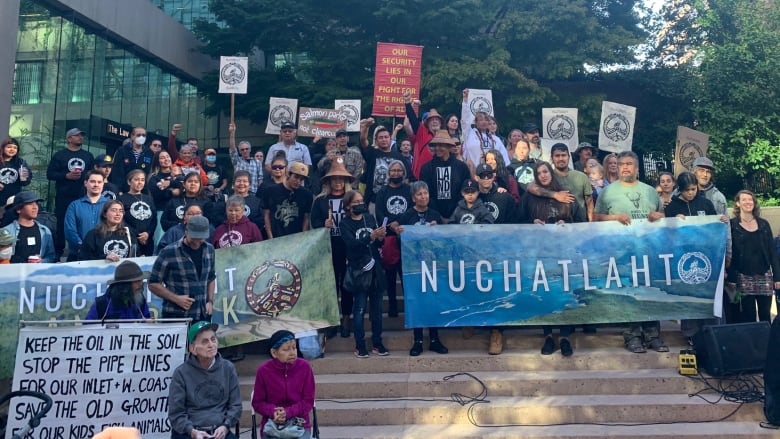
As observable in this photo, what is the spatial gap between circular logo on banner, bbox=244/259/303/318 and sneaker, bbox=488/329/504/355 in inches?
88.5

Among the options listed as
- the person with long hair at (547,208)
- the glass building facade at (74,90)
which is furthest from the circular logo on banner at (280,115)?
the glass building facade at (74,90)

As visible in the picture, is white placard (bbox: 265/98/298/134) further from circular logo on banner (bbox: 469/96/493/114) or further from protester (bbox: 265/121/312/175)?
circular logo on banner (bbox: 469/96/493/114)

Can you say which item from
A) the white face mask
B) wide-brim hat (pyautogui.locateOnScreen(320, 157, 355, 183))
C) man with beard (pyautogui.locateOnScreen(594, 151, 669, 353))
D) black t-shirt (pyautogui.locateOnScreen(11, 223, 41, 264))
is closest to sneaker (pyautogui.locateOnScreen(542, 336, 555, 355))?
man with beard (pyautogui.locateOnScreen(594, 151, 669, 353))

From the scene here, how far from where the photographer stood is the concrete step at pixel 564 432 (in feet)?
18.4

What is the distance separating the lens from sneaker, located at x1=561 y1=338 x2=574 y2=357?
6895 mm

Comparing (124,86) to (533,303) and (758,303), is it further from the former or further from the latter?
(758,303)

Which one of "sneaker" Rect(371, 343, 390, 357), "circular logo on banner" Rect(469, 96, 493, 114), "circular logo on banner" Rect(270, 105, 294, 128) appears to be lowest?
"sneaker" Rect(371, 343, 390, 357)

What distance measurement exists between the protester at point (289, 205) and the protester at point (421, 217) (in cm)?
134

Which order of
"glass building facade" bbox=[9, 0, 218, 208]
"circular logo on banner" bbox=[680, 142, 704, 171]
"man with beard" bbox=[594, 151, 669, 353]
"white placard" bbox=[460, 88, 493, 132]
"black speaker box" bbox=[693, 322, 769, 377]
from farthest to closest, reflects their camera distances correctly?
1. "glass building facade" bbox=[9, 0, 218, 208]
2. "white placard" bbox=[460, 88, 493, 132]
3. "circular logo on banner" bbox=[680, 142, 704, 171]
4. "man with beard" bbox=[594, 151, 669, 353]
5. "black speaker box" bbox=[693, 322, 769, 377]

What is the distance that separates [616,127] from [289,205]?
685 cm

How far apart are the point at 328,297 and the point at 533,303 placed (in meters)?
2.35

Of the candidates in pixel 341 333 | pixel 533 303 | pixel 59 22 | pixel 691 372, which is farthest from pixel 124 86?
pixel 691 372

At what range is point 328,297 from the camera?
7.25m

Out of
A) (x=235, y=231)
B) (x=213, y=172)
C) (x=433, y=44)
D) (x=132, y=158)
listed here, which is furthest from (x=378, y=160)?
(x=433, y=44)
